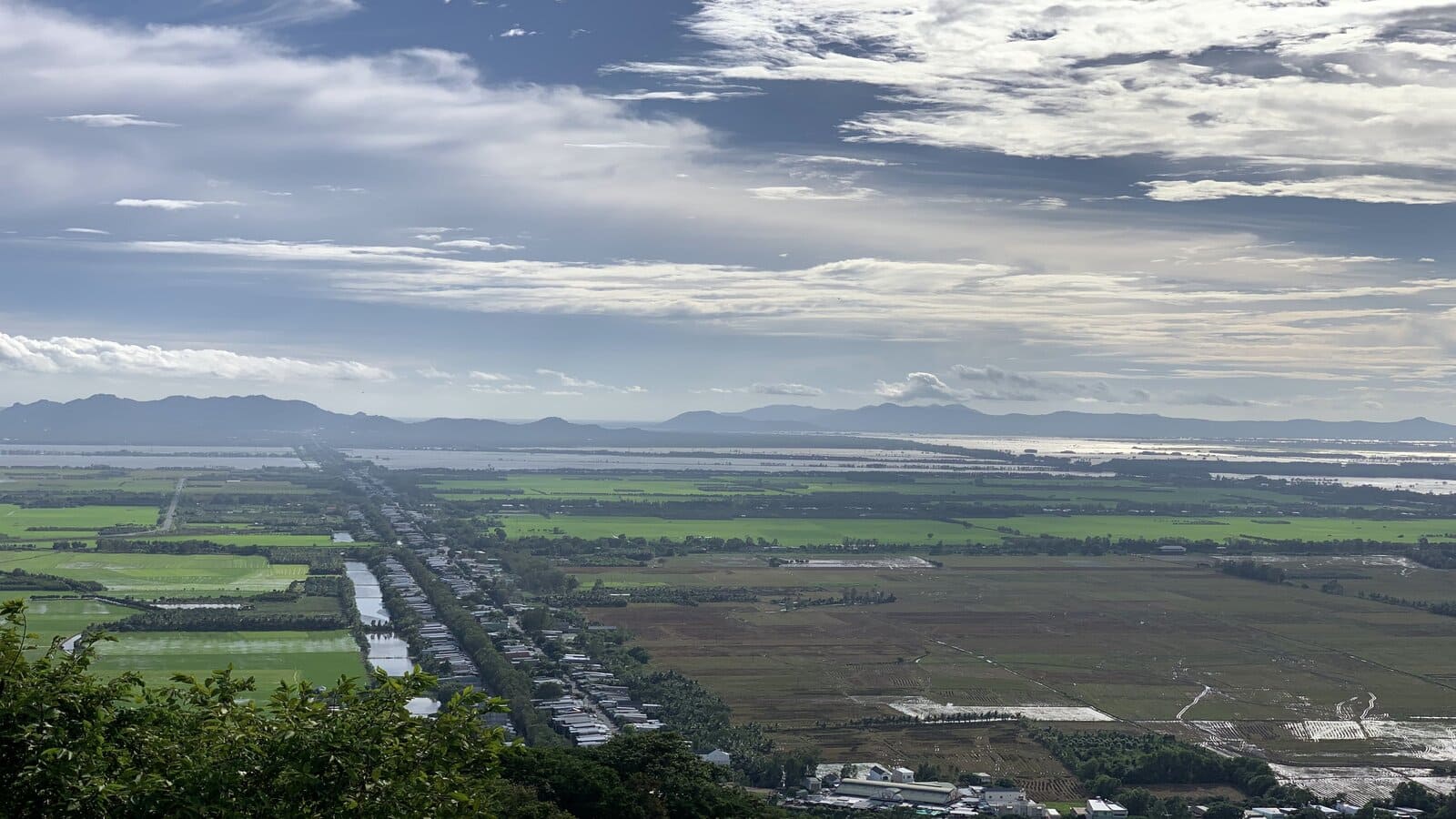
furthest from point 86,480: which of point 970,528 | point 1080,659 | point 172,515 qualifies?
point 1080,659

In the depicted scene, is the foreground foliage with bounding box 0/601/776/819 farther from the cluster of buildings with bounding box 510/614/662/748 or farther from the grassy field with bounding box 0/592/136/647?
the grassy field with bounding box 0/592/136/647

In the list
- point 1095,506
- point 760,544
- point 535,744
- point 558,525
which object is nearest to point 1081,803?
point 535,744

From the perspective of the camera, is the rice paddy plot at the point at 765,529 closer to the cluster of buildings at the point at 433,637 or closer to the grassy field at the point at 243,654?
the cluster of buildings at the point at 433,637

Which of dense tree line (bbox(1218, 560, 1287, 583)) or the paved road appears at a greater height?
the paved road

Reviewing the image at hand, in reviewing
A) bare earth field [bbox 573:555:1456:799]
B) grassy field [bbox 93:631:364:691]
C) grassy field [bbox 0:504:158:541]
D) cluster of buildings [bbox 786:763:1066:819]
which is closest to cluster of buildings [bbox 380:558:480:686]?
grassy field [bbox 93:631:364:691]

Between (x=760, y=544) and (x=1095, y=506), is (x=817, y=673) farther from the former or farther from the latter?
(x=1095, y=506)

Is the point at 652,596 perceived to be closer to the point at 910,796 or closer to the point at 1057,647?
the point at 1057,647
